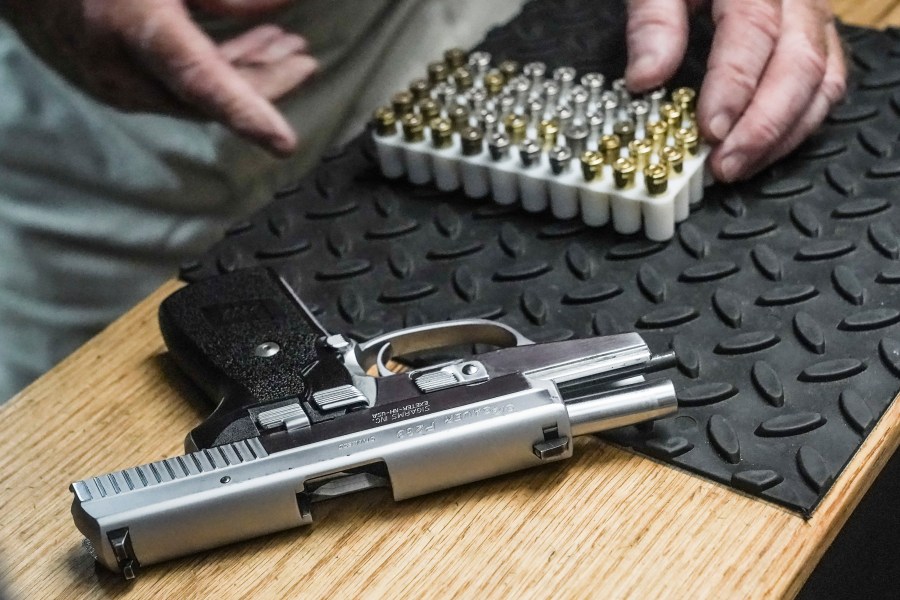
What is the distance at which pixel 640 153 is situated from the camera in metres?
0.72

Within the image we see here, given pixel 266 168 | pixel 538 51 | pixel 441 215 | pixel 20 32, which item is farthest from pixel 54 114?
pixel 538 51

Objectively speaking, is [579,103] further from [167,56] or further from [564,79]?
[167,56]

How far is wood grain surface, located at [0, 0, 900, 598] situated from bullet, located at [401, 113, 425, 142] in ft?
1.08

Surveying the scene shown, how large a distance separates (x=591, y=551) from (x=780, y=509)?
10cm

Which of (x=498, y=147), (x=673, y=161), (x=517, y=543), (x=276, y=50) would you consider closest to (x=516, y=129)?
(x=498, y=147)

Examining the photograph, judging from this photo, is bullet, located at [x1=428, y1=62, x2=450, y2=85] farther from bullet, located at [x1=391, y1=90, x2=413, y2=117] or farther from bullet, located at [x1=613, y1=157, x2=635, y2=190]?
bullet, located at [x1=613, y1=157, x2=635, y2=190]

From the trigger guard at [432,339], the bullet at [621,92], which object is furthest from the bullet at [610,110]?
the trigger guard at [432,339]

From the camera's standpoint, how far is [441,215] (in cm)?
77

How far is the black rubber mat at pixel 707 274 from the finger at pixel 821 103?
11 millimetres

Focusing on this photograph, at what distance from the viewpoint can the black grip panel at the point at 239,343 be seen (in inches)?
22.0

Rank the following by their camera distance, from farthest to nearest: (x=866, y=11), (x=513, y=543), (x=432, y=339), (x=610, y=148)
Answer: (x=866, y=11) → (x=610, y=148) → (x=432, y=339) → (x=513, y=543)

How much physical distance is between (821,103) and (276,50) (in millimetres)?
440

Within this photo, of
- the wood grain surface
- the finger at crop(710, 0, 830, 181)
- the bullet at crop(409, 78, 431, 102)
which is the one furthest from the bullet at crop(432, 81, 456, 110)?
the wood grain surface

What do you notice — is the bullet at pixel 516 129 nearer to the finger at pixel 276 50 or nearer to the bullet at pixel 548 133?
the bullet at pixel 548 133
